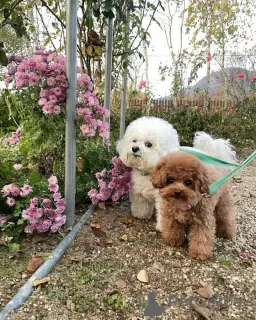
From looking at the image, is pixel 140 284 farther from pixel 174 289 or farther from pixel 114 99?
pixel 114 99

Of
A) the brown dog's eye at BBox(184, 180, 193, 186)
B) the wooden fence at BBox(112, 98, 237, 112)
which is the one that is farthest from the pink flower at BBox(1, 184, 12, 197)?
the wooden fence at BBox(112, 98, 237, 112)

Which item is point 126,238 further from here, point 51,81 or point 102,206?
point 51,81

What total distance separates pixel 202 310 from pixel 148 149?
4.39 ft

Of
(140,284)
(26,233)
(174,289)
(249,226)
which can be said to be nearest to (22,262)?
(26,233)

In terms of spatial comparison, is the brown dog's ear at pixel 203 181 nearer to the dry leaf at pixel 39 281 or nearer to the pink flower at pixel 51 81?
the dry leaf at pixel 39 281

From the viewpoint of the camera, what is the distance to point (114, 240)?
2662 millimetres

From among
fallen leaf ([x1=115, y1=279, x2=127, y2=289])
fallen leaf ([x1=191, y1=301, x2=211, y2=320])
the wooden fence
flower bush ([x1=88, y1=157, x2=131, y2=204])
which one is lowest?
fallen leaf ([x1=191, y1=301, x2=211, y2=320])

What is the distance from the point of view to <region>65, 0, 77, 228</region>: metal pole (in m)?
2.47

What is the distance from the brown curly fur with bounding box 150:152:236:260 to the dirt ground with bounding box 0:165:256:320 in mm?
105

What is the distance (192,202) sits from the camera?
220cm

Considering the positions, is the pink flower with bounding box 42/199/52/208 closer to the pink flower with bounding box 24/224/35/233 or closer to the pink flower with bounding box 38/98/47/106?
the pink flower with bounding box 24/224/35/233

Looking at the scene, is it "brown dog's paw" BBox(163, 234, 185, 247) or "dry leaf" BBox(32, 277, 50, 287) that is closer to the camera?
"dry leaf" BBox(32, 277, 50, 287)

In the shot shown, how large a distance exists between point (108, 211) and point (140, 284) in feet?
3.96

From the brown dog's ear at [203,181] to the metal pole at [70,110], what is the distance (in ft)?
3.40
